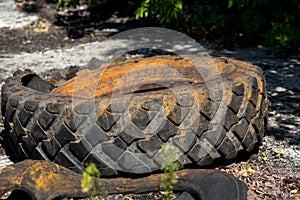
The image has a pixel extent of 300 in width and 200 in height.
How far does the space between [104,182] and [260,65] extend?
3.95 metres

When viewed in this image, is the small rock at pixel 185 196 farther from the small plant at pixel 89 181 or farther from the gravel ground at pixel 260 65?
the small plant at pixel 89 181

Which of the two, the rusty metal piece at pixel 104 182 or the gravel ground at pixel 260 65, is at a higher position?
the rusty metal piece at pixel 104 182

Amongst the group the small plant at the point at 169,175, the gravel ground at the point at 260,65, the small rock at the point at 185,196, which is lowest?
the gravel ground at the point at 260,65

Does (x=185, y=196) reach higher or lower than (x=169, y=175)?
lower

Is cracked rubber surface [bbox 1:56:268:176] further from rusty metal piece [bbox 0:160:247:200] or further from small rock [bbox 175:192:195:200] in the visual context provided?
small rock [bbox 175:192:195:200]

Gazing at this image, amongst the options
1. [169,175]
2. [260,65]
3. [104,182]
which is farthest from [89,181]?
[260,65]

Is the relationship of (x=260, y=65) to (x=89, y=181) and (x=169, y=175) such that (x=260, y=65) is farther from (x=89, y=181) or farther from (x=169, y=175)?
(x=89, y=181)

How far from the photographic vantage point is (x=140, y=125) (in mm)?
3738

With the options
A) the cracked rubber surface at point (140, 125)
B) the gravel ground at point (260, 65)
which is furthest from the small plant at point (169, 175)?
the gravel ground at point (260, 65)

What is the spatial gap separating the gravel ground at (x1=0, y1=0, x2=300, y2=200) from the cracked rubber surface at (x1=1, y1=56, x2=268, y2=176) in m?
0.27

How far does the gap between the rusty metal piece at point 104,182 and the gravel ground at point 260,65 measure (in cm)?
13

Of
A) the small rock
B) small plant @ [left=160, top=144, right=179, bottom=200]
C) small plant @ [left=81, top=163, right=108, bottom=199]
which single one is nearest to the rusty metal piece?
the small rock

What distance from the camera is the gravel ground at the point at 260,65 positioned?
4.03 metres

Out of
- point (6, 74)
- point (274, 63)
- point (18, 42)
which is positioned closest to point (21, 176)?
point (6, 74)
